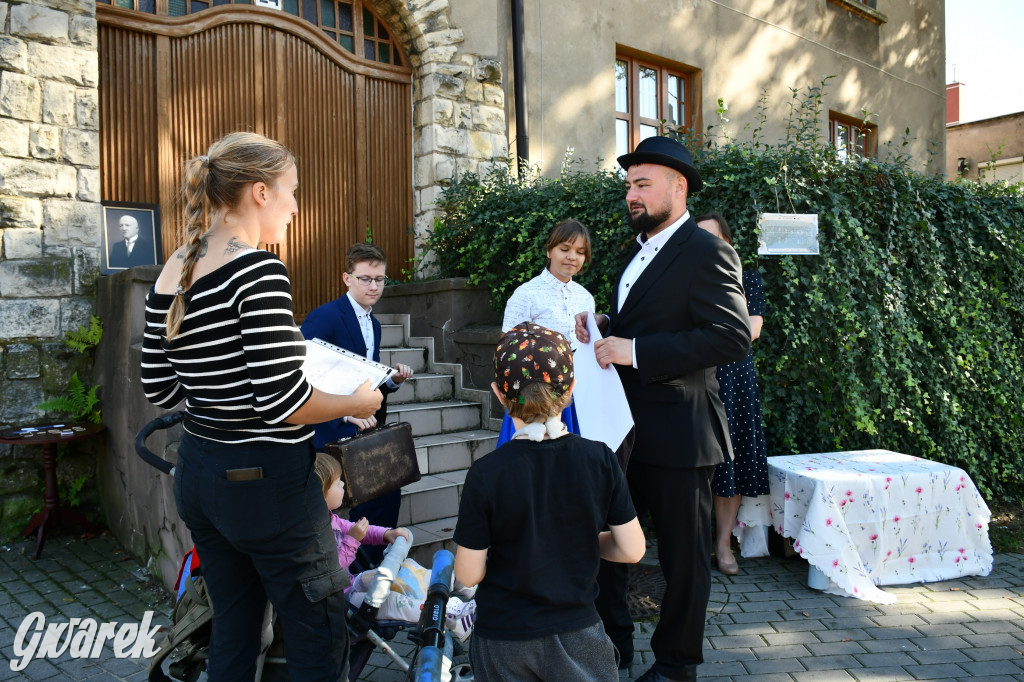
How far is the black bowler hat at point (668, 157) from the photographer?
2.91 metres

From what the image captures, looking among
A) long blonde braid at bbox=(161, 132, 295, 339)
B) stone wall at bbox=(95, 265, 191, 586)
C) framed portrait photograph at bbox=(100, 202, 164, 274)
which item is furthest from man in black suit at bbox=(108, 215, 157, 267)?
long blonde braid at bbox=(161, 132, 295, 339)

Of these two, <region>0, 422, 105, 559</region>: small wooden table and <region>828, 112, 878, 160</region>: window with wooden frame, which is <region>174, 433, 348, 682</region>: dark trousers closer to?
<region>0, 422, 105, 559</region>: small wooden table

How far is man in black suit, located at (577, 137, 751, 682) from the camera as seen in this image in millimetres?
2746

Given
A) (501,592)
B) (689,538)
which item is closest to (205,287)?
(501,592)

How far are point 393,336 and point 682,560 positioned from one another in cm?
430

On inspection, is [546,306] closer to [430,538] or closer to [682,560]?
[430,538]

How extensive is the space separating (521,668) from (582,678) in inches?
6.6

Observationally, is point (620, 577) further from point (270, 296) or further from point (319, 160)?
point (319, 160)

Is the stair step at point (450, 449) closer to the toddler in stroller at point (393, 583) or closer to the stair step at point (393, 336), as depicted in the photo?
the stair step at point (393, 336)

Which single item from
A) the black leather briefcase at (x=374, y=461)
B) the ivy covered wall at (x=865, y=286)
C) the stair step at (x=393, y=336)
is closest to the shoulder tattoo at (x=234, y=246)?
the black leather briefcase at (x=374, y=461)

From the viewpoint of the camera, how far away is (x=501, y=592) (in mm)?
1998

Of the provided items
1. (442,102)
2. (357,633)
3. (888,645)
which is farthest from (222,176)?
(442,102)

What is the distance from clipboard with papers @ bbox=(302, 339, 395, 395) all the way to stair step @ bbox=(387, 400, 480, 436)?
2797 millimetres

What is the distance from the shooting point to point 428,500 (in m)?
4.54
